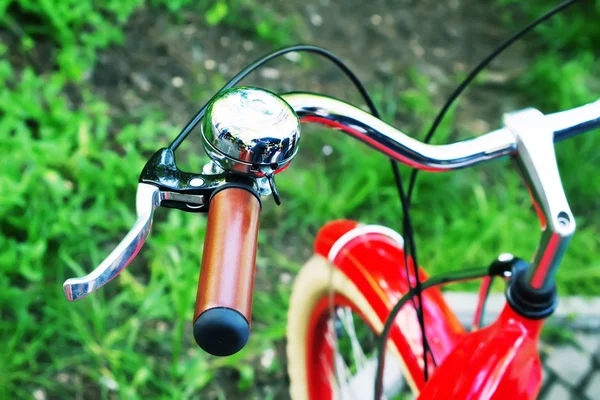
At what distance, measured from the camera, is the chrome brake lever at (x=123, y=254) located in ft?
1.43

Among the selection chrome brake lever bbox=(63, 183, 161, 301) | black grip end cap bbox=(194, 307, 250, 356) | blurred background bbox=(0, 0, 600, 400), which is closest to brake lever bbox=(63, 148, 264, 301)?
chrome brake lever bbox=(63, 183, 161, 301)

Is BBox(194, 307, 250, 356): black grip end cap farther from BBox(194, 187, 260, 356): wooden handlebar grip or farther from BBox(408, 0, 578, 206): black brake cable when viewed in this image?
BBox(408, 0, 578, 206): black brake cable

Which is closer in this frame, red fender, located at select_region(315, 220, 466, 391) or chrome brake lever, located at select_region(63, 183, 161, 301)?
chrome brake lever, located at select_region(63, 183, 161, 301)

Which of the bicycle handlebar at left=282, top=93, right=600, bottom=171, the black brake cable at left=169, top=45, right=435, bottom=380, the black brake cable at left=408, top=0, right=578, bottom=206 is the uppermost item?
the black brake cable at left=408, top=0, right=578, bottom=206

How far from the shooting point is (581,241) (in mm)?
2320

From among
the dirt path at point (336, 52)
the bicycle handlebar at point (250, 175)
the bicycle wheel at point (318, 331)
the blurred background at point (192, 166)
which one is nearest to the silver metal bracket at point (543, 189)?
the bicycle handlebar at point (250, 175)

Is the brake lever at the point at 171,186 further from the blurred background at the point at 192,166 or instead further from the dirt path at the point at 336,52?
the dirt path at the point at 336,52

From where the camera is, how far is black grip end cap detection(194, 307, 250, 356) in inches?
17.6

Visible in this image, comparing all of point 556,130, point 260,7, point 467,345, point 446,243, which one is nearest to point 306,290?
point 467,345

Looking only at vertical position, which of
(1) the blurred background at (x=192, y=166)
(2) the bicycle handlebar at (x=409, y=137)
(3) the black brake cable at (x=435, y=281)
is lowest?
(3) the black brake cable at (x=435, y=281)

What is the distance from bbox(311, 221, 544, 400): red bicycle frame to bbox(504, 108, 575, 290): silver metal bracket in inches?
3.6

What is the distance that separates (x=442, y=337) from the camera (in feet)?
3.08

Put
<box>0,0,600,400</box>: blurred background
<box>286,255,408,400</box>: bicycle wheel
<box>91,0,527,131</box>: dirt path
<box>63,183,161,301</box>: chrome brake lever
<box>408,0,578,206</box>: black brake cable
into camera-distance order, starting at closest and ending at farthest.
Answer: <box>63,183,161,301</box>: chrome brake lever → <box>408,0,578,206</box>: black brake cable → <box>286,255,408,400</box>: bicycle wheel → <box>0,0,600,400</box>: blurred background → <box>91,0,527,131</box>: dirt path

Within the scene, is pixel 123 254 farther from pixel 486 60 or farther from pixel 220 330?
pixel 486 60
